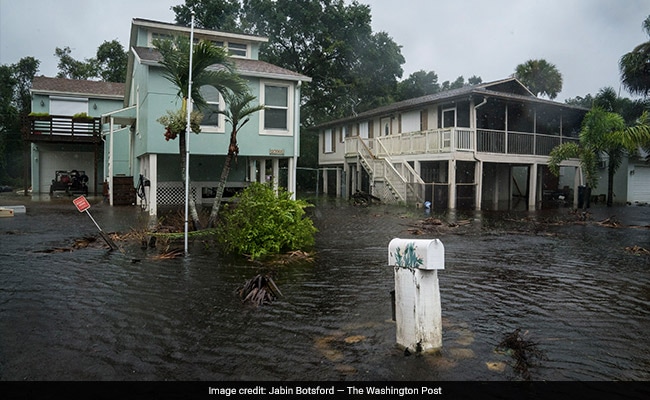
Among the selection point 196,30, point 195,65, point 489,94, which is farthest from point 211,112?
point 489,94

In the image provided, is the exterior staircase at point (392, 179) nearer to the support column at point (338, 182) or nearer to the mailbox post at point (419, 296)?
the support column at point (338, 182)

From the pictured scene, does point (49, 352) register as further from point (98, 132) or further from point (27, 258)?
point (98, 132)

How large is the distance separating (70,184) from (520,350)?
93.7ft

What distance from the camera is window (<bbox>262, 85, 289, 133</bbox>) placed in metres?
17.9

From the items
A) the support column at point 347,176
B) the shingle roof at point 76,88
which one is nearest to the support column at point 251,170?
the support column at point 347,176

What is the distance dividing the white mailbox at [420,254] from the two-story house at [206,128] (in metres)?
10.8

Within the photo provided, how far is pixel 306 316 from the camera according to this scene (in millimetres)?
5242

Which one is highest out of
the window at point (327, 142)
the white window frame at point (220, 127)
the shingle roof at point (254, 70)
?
the shingle roof at point (254, 70)

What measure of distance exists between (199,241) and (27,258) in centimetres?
332

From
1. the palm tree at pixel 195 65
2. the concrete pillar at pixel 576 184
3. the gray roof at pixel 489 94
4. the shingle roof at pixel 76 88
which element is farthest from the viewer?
the shingle roof at pixel 76 88

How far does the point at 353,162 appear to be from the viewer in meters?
30.7

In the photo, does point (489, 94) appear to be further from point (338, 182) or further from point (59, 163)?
point (59, 163)

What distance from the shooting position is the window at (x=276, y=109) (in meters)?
17.9

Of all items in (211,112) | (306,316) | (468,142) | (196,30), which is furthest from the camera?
(468,142)
